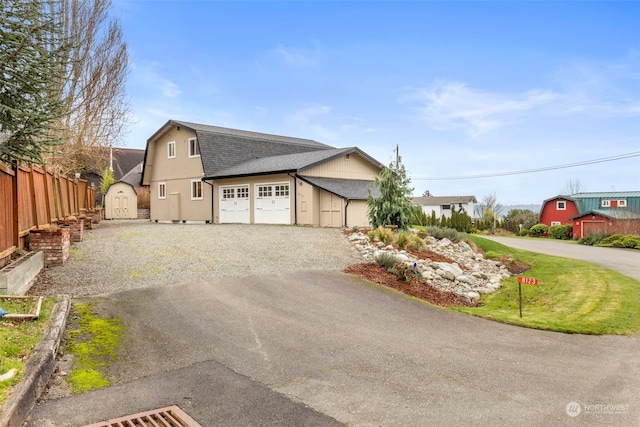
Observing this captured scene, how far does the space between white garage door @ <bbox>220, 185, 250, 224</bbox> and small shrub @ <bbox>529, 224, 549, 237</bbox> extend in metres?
30.6

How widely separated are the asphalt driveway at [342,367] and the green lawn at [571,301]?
2.04ft

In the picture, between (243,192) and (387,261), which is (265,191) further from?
(387,261)

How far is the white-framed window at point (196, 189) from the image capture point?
26.5 m

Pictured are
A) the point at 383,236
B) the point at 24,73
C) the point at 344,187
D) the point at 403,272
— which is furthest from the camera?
the point at 344,187

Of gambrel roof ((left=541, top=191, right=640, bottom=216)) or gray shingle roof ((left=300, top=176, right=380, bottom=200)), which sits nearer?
gray shingle roof ((left=300, top=176, right=380, bottom=200))

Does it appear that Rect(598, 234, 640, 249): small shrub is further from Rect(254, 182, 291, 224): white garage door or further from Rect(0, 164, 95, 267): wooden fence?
Rect(0, 164, 95, 267): wooden fence

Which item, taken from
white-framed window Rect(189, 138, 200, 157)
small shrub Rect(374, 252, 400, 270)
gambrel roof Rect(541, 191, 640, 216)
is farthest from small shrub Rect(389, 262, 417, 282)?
gambrel roof Rect(541, 191, 640, 216)

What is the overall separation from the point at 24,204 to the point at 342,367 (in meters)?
7.92

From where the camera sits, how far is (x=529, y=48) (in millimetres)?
14250

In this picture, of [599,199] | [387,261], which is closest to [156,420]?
[387,261]

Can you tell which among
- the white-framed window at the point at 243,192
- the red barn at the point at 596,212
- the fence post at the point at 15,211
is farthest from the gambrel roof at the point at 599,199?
the fence post at the point at 15,211

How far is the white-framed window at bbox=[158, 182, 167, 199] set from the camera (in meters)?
29.0

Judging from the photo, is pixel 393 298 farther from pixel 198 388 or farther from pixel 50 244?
pixel 50 244

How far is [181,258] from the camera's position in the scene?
1131 cm
